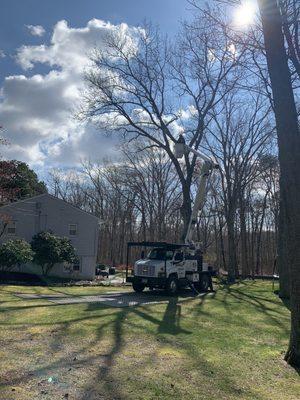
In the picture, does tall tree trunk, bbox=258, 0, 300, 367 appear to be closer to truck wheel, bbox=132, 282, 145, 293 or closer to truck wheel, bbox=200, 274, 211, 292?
truck wheel, bbox=132, 282, 145, 293

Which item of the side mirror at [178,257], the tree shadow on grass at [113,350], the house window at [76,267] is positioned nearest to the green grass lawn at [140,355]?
the tree shadow on grass at [113,350]

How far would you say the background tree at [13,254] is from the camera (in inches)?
1104

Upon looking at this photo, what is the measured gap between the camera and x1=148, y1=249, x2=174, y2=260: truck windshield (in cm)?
1866

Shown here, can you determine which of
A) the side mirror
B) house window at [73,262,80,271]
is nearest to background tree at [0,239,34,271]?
house window at [73,262,80,271]

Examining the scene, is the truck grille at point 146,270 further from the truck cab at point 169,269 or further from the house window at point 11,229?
the house window at point 11,229

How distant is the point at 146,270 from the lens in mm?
18094

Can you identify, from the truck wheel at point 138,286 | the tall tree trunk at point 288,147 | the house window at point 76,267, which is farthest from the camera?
the house window at point 76,267

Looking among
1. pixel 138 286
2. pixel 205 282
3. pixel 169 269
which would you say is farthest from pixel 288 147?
pixel 205 282

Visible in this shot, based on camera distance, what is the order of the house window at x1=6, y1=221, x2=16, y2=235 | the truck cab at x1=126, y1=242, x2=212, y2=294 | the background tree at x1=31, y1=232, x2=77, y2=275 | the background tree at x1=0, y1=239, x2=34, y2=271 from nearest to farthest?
the truck cab at x1=126, y1=242, x2=212, y2=294
the background tree at x1=0, y1=239, x2=34, y2=271
the background tree at x1=31, y1=232, x2=77, y2=275
the house window at x1=6, y1=221, x2=16, y2=235

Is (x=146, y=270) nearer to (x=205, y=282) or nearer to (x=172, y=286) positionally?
(x=172, y=286)

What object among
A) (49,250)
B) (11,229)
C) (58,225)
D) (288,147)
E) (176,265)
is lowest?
(176,265)

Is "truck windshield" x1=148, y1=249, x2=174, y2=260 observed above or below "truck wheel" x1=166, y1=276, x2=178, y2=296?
above

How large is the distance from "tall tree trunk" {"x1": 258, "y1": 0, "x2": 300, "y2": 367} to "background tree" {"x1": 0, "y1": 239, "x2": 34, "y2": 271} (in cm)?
2337

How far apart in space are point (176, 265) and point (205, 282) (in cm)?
259
